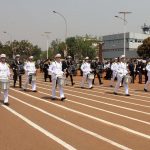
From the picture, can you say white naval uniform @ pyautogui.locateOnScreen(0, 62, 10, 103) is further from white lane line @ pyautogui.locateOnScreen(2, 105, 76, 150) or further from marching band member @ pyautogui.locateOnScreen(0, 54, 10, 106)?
white lane line @ pyautogui.locateOnScreen(2, 105, 76, 150)

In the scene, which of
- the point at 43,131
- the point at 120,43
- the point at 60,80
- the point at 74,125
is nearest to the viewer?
the point at 43,131

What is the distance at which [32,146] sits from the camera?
9.66 metres

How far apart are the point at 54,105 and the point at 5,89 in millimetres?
1889

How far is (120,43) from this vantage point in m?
146

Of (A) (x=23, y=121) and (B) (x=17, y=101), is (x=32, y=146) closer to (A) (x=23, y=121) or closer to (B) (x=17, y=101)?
(A) (x=23, y=121)

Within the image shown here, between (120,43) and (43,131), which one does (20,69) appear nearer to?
(43,131)

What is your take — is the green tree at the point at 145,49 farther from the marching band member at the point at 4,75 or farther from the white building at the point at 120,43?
the marching band member at the point at 4,75

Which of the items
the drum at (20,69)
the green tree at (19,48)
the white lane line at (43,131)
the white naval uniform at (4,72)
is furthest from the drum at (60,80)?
the green tree at (19,48)

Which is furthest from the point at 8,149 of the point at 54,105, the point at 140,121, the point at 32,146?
the point at 54,105

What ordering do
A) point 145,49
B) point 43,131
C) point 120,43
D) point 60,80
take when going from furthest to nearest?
point 120,43 → point 145,49 → point 60,80 → point 43,131

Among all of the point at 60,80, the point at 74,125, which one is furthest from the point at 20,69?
the point at 74,125

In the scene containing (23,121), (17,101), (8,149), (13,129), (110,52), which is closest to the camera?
(8,149)

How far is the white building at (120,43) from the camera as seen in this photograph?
468 feet

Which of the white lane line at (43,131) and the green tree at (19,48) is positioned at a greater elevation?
the green tree at (19,48)
